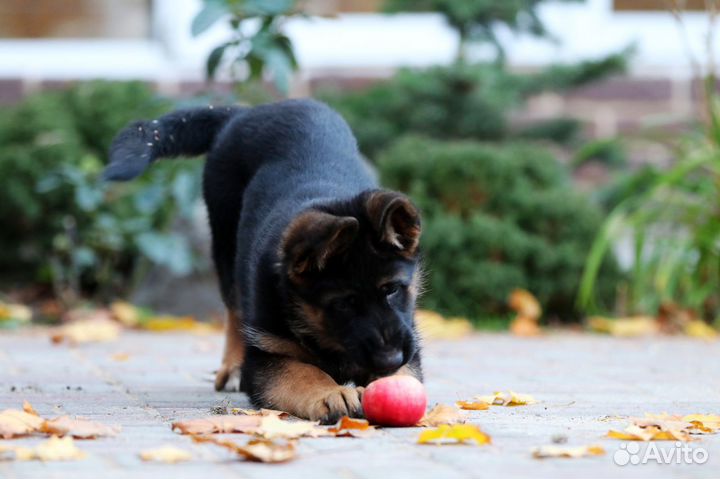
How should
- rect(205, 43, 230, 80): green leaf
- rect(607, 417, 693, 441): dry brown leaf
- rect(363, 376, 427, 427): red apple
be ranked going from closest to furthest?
rect(607, 417, 693, 441): dry brown leaf < rect(363, 376, 427, 427): red apple < rect(205, 43, 230, 80): green leaf

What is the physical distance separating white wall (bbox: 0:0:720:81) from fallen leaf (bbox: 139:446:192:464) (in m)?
7.15

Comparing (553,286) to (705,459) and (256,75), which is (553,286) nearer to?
(256,75)

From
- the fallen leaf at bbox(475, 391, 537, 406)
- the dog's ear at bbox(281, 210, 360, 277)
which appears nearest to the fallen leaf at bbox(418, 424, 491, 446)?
the dog's ear at bbox(281, 210, 360, 277)

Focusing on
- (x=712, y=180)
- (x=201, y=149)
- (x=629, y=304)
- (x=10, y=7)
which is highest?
(x=10, y=7)

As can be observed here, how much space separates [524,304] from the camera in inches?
314

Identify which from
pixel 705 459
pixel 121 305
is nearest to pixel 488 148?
pixel 121 305

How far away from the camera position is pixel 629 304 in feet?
27.3

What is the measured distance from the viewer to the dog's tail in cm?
468

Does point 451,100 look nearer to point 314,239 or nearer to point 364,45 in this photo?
point 364,45

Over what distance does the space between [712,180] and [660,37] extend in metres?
2.59

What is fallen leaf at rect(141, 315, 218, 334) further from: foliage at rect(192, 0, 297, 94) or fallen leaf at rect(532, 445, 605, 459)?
fallen leaf at rect(532, 445, 605, 459)

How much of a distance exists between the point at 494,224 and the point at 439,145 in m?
0.79

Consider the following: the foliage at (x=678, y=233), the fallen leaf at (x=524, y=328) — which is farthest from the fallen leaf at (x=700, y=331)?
the fallen leaf at (x=524, y=328)

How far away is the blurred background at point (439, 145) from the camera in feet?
26.2
